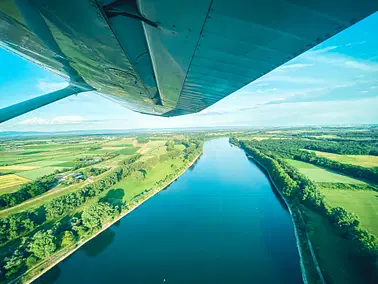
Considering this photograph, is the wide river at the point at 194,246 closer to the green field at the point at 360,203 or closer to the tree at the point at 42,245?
the tree at the point at 42,245

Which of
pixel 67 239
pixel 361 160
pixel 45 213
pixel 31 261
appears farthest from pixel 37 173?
pixel 361 160

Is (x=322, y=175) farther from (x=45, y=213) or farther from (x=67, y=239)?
(x=45, y=213)

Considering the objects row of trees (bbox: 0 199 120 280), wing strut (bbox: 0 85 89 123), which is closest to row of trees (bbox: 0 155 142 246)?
row of trees (bbox: 0 199 120 280)

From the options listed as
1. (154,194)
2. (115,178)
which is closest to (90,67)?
(154,194)

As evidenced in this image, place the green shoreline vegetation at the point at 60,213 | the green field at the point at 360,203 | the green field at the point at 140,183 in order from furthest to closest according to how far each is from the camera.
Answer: the green field at the point at 140,183
the green field at the point at 360,203
the green shoreline vegetation at the point at 60,213

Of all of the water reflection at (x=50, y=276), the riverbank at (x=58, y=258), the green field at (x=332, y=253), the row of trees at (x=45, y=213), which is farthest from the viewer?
the row of trees at (x=45, y=213)

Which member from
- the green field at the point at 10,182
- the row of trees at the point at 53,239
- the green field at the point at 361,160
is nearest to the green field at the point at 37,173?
the green field at the point at 10,182

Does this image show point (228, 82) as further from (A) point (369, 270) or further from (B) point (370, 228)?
(B) point (370, 228)
